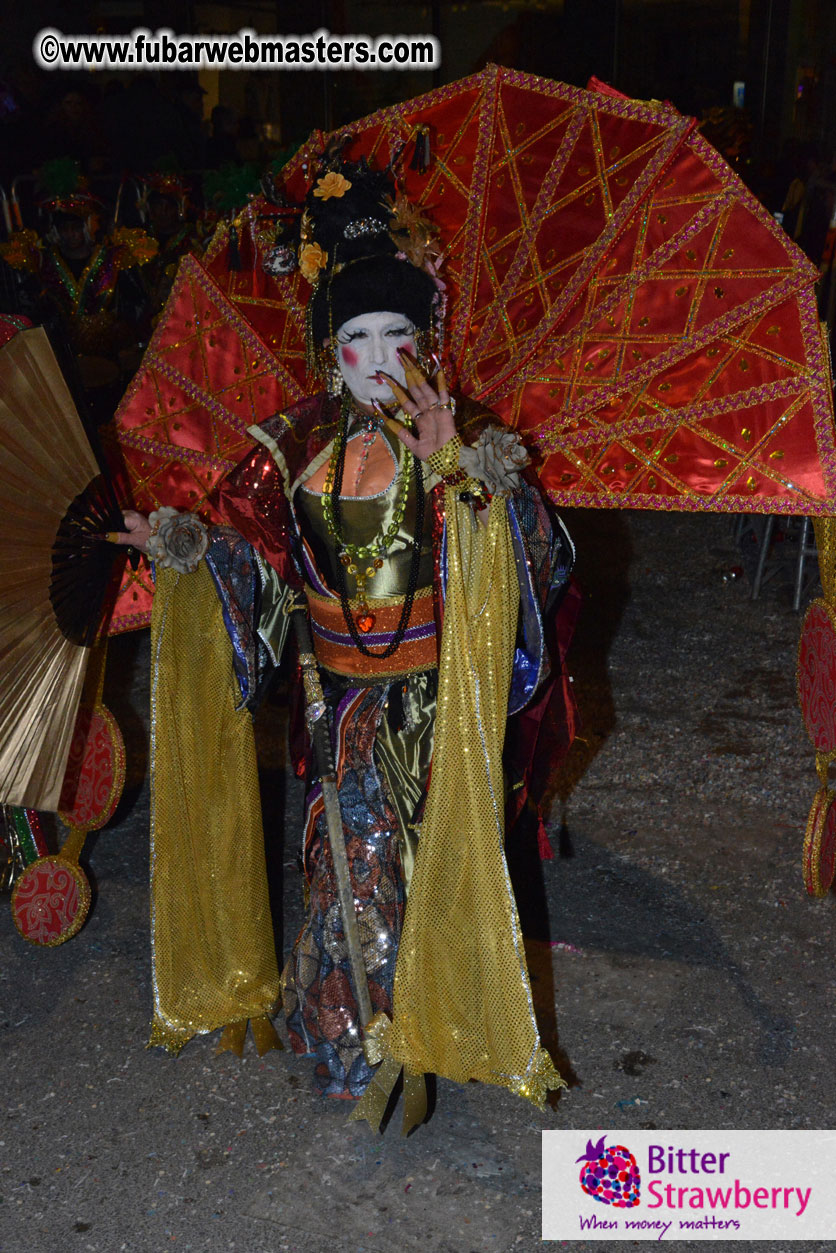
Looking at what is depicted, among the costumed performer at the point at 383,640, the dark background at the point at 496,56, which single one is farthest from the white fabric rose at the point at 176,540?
the dark background at the point at 496,56

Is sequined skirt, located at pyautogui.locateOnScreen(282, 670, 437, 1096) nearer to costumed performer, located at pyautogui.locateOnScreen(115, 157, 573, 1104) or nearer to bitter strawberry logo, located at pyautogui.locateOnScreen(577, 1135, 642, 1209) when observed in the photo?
costumed performer, located at pyautogui.locateOnScreen(115, 157, 573, 1104)

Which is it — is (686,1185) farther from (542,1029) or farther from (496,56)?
(496,56)

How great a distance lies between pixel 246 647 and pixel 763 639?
129 inches

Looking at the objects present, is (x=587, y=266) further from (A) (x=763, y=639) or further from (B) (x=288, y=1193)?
(A) (x=763, y=639)

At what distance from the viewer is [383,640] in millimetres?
2590

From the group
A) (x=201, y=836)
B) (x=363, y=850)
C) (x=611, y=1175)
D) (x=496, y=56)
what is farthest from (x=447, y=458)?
(x=496, y=56)

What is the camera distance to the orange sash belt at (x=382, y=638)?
2572mm

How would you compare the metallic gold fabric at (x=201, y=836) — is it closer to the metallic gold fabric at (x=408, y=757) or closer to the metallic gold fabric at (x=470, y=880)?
the metallic gold fabric at (x=408, y=757)

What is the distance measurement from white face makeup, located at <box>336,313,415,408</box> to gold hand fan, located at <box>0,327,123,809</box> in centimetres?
62

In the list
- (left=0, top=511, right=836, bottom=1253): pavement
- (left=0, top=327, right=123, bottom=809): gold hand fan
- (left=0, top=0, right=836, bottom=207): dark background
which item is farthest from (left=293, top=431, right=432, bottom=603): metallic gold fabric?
(left=0, top=0, right=836, bottom=207): dark background

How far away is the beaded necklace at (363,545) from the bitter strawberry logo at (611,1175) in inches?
44.7

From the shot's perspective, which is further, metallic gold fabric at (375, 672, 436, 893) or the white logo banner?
metallic gold fabric at (375, 672, 436, 893)

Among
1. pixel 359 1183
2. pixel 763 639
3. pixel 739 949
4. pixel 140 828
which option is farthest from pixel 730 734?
pixel 359 1183

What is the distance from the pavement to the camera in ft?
7.88
